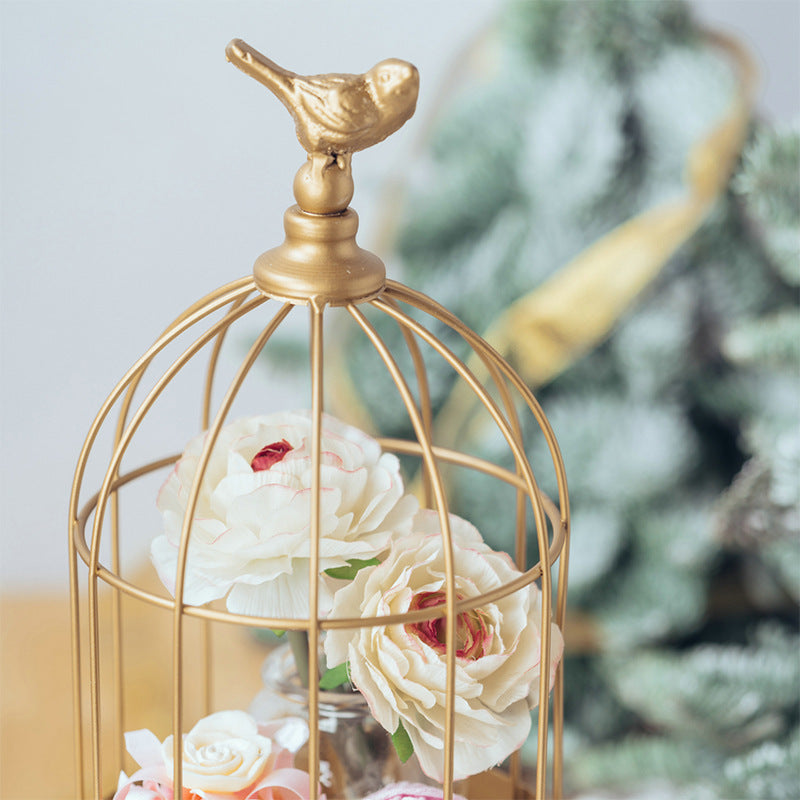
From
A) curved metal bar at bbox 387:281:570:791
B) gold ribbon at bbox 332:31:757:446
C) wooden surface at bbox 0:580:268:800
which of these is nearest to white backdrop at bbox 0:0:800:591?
wooden surface at bbox 0:580:268:800

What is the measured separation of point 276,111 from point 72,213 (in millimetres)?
330

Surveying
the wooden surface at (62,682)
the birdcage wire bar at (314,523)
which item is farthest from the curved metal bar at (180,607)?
the wooden surface at (62,682)

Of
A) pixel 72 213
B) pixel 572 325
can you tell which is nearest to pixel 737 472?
pixel 572 325

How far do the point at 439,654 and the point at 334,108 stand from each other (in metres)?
0.25

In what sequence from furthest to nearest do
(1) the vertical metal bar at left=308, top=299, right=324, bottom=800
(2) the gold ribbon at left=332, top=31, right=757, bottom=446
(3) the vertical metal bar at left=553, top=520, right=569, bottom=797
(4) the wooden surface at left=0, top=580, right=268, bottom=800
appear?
(4) the wooden surface at left=0, top=580, right=268, bottom=800
(2) the gold ribbon at left=332, top=31, right=757, bottom=446
(3) the vertical metal bar at left=553, top=520, right=569, bottom=797
(1) the vertical metal bar at left=308, top=299, right=324, bottom=800

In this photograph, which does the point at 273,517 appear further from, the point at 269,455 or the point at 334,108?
the point at 334,108

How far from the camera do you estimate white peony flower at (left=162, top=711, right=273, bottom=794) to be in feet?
1.64

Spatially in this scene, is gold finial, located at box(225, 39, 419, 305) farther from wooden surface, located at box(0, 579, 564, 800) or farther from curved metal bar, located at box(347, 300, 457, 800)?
wooden surface, located at box(0, 579, 564, 800)

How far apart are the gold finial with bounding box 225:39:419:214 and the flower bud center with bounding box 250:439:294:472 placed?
5.1 inches

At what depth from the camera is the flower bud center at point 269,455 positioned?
515 mm

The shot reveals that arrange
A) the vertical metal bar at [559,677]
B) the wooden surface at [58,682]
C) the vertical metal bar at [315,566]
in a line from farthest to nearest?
1. the wooden surface at [58,682]
2. the vertical metal bar at [559,677]
3. the vertical metal bar at [315,566]

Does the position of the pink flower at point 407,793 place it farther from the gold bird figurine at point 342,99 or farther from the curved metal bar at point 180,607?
the gold bird figurine at point 342,99

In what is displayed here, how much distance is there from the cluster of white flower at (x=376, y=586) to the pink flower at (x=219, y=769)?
0.22ft

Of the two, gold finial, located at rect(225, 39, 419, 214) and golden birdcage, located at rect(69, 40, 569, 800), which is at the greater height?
gold finial, located at rect(225, 39, 419, 214)
